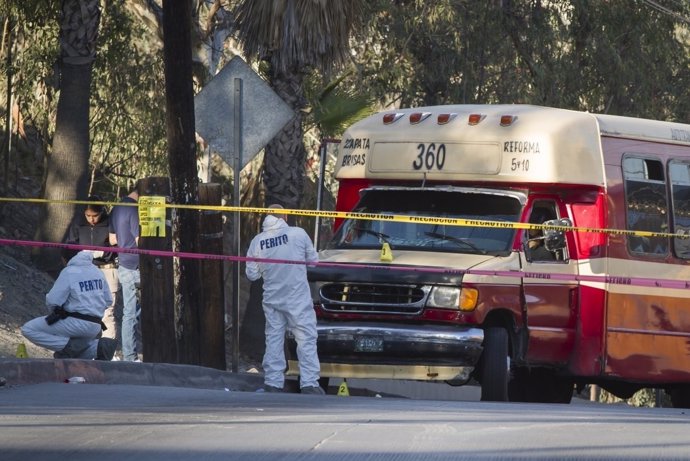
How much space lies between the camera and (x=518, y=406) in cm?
1111

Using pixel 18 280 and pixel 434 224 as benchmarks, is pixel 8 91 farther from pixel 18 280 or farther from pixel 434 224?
pixel 434 224

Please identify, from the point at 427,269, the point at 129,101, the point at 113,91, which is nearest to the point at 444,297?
the point at 427,269

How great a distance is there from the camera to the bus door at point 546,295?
41.9 ft

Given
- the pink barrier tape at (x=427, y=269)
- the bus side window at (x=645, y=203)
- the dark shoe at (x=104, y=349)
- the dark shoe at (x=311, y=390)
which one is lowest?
the dark shoe at (x=311, y=390)

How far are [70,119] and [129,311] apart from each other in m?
4.79

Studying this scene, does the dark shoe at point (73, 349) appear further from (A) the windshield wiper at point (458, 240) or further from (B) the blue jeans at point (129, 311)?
(A) the windshield wiper at point (458, 240)

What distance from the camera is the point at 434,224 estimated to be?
509 inches

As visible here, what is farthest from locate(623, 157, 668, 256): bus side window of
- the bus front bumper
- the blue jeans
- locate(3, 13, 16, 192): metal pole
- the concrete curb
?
locate(3, 13, 16, 192): metal pole

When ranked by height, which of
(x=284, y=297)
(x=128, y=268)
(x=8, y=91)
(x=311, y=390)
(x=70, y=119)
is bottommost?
(x=311, y=390)

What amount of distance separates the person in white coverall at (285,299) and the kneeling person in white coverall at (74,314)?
1.43 meters

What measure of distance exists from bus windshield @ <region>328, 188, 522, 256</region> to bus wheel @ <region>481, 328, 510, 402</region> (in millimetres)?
776

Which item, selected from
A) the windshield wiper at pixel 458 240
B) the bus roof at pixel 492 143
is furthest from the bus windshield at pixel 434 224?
the bus roof at pixel 492 143

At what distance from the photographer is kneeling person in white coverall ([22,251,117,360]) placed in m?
12.5

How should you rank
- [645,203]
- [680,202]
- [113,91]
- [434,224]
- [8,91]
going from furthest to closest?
[113,91], [8,91], [680,202], [645,203], [434,224]
